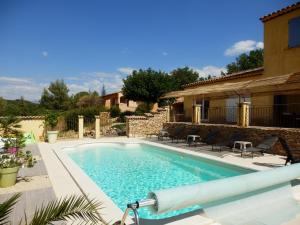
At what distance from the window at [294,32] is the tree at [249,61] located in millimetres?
30480

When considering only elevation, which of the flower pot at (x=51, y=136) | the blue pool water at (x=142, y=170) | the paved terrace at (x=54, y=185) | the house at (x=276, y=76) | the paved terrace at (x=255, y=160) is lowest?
the blue pool water at (x=142, y=170)

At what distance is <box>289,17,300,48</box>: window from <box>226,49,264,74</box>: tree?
30.5 meters

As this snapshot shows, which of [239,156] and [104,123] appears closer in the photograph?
[239,156]

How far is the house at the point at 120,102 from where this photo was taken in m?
43.6

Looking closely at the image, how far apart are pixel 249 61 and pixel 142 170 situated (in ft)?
137

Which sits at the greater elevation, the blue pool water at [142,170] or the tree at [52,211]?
the tree at [52,211]

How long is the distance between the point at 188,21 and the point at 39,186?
18752mm

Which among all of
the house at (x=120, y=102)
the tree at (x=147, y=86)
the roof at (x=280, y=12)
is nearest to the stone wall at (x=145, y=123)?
the roof at (x=280, y=12)

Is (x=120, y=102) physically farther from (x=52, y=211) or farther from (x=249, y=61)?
(x=52, y=211)

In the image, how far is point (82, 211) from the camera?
2.94 metres

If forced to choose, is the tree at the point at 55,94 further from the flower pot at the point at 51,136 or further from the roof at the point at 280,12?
the roof at the point at 280,12

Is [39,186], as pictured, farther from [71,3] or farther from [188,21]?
[188,21]

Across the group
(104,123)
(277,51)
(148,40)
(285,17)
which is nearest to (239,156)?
(277,51)

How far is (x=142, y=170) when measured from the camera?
10.8 m
